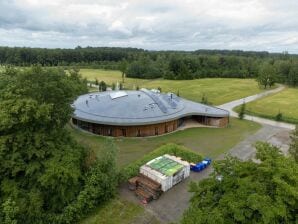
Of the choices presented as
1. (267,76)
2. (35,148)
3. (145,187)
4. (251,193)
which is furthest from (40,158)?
(267,76)

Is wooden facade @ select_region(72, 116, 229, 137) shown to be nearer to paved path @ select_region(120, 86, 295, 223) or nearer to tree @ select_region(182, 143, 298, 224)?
paved path @ select_region(120, 86, 295, 223)

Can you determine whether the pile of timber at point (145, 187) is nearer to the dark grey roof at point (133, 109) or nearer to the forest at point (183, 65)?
the dark grey roof at point (133, 109)

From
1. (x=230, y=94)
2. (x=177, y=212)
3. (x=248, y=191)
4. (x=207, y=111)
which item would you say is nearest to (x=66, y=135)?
(x=177, y=212)

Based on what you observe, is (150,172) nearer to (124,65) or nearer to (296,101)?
(296,101)

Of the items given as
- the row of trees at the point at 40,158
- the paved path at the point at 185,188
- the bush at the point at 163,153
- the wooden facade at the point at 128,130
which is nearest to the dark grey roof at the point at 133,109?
the wooden facade at the point at 128,130

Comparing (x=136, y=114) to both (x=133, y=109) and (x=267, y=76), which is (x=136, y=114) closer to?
(x=133, y=109)

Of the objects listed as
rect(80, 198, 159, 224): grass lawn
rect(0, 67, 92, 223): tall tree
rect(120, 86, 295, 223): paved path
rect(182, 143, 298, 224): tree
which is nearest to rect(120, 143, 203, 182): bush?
rect(120, 86, 295, 223): paved path
